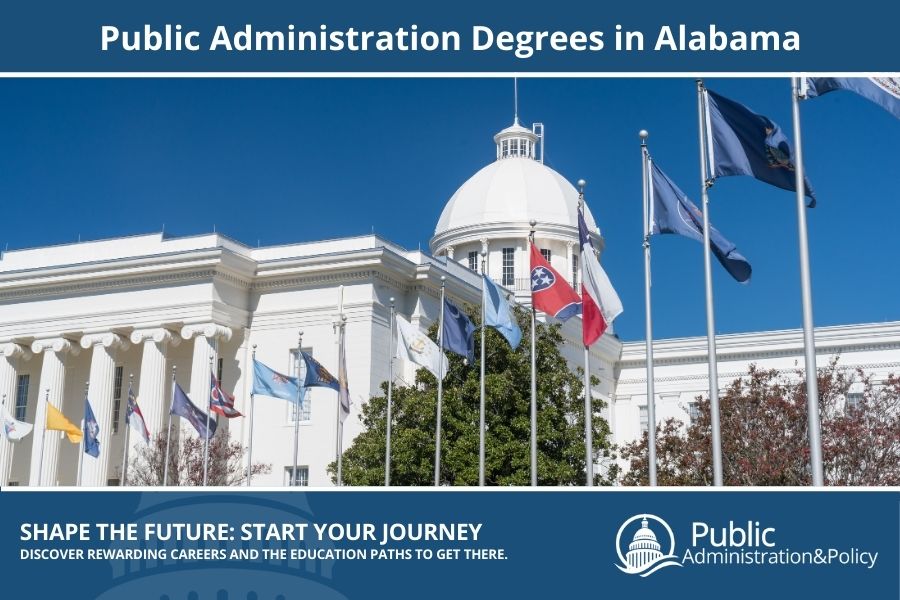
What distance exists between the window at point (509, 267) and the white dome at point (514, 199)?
161cm

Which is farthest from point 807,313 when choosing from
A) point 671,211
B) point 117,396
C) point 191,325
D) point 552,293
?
point 117,396

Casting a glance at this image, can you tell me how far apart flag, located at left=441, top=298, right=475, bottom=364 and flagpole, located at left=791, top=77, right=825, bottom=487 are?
34.7 ft

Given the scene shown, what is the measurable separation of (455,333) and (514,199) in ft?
120

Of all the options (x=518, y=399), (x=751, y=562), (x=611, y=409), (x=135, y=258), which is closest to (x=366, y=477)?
(x=518, y=399)

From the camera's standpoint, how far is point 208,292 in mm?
41812

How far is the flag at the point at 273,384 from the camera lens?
31078 millimetres

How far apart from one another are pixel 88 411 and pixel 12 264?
13.6 metres

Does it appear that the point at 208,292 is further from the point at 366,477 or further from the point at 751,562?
the point at 751,562

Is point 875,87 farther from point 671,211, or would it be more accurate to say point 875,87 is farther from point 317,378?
point 317,378

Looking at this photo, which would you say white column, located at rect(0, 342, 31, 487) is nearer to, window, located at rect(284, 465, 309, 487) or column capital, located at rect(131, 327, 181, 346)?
column capital, located at rect(131, 327, 181, 346)

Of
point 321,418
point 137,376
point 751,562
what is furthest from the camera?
point 137,376

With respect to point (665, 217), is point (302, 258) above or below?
above

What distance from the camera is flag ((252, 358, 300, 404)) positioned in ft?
102

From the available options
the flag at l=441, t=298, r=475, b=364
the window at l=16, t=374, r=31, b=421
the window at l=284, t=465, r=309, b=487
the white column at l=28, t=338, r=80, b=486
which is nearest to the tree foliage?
the flag at l=441, t=298, r=475, b=364
